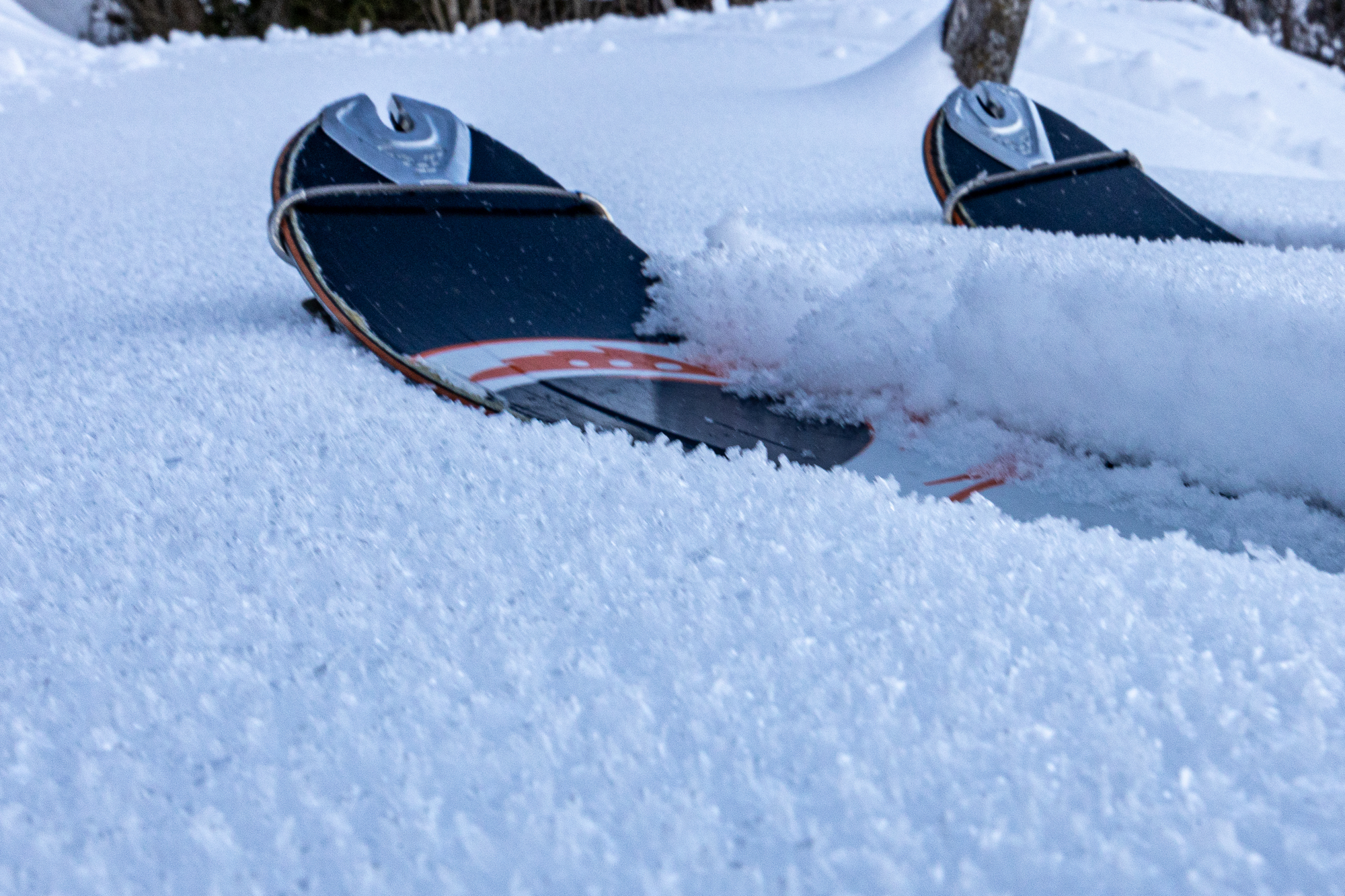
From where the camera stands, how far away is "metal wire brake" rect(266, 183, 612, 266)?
116cm

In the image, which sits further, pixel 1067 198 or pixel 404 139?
pixel 1067 198

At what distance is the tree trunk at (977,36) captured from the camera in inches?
122

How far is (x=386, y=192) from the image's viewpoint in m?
1.27

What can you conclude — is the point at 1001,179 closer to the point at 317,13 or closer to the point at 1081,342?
the point at 1081,342

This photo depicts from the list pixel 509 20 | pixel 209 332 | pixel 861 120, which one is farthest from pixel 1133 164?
pixel 509 20

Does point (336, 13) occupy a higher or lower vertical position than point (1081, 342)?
lower

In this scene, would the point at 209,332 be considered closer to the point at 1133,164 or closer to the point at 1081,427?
the point at 1081,427

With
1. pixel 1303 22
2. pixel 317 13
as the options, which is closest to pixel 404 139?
pixel 1303 22

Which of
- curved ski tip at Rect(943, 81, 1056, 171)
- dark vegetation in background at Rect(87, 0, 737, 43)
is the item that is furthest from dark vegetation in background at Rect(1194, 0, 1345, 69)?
curved ski tip at Rect(943, 81, 1056, 171)

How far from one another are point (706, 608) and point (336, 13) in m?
9.92

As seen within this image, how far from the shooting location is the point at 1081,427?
3.05 feet

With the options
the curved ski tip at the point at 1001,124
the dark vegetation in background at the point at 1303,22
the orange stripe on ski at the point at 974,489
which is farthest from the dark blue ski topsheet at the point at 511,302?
the dark vegetation in background at the point at 1303,22

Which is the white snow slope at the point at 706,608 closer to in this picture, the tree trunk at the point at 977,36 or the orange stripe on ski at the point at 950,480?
the orange stripe on ski at the point at 950,480

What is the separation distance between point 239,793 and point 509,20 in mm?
10545
